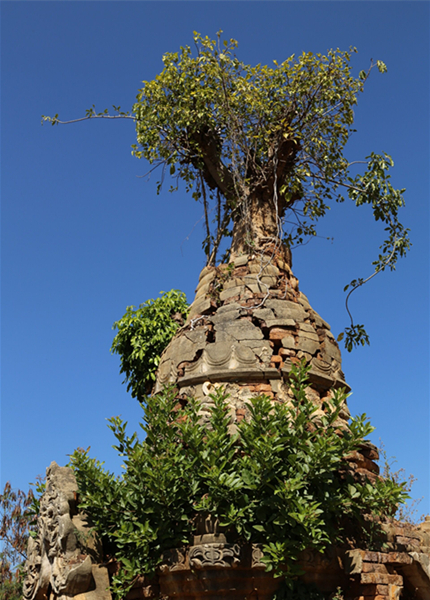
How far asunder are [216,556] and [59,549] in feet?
6.50

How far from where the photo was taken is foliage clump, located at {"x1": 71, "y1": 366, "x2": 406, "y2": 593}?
5.66m

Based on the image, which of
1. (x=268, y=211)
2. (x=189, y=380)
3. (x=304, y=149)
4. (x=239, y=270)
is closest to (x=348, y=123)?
(x=304, y=149)

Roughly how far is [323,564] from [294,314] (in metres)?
3.29

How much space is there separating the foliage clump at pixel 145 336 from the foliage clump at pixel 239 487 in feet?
18.6

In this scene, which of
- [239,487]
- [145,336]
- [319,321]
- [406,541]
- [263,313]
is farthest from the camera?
[145,336]

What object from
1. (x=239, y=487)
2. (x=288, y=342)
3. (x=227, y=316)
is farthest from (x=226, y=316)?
(x=239, y=487)

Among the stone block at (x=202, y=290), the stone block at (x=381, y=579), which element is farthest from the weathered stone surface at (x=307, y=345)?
the stone block at (x=381, y=579)

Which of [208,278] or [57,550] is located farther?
[208,278]

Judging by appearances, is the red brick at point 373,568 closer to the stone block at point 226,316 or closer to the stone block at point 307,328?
the stone block at point 307,328

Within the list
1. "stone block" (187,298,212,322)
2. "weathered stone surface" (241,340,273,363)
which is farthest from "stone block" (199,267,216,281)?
"weathered stone surface" (241,340,273,363)

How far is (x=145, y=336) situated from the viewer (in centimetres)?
1266

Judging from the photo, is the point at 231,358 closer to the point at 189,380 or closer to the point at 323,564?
the point at 189,380

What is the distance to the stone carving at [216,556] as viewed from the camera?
18.6 feet

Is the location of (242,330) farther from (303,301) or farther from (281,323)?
(303,301)
